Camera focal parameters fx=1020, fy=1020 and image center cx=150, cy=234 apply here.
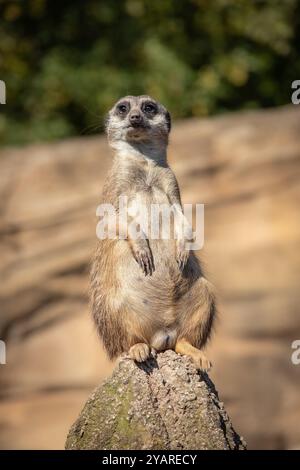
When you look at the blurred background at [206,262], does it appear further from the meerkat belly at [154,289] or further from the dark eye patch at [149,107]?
the meerkat belly at [154,289]

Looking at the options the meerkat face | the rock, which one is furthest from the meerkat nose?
the rock

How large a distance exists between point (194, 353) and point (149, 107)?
1.18m

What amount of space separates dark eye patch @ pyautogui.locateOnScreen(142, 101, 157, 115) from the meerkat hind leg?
1.05 meters

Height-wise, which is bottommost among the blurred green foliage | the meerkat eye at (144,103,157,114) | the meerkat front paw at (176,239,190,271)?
the meerkat front paw at (176,239,190,271)

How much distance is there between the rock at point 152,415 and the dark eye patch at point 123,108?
4.04 feet

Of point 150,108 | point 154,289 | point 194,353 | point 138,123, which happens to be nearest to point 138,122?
point 138,123

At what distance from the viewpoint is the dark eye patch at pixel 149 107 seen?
4590mm

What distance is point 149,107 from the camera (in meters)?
4.62

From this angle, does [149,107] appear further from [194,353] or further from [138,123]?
[194,353]

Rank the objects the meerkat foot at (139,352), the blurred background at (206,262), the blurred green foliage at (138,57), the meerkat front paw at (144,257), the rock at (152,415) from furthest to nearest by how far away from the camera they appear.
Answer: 1. the blurred green foliage at (138,57)
2. the blurred background at (206,262)
3. the meerkat front paw at (144,257)
4. the meerkat foot at (139,352)
5. the rock at (152,415)

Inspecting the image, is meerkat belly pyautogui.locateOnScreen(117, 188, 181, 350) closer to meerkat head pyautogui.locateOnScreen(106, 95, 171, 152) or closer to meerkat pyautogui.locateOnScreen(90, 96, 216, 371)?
meerkat pyautogui.locateOnScreen(90, 96, 216, 371)

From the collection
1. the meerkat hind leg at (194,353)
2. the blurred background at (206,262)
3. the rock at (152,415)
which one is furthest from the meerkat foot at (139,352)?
the blurred background at (206,262)

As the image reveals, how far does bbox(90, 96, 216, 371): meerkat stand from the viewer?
4.21 m
